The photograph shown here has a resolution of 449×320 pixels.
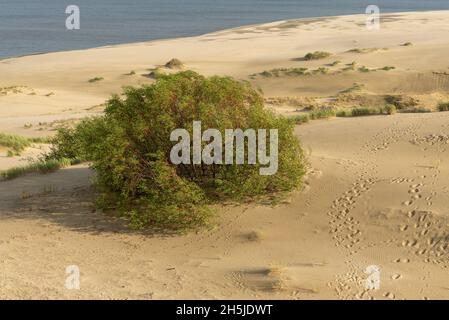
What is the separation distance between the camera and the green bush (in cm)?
1058

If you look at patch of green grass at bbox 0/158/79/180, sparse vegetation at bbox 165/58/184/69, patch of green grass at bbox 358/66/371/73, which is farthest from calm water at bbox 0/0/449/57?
patch of green grass at bbox 0/158/79/180

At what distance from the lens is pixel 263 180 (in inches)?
432

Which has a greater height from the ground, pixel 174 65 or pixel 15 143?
pixel 174 65

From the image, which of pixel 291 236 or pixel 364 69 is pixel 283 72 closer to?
pixel 364 69

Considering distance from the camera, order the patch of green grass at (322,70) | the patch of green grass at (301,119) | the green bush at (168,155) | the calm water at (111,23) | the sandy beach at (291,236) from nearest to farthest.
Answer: the sandy beach at (291,236)
the green bush at (168,155)
the patch of green grass at (301,119)
the patch of green grass at (322,70)
the calm water at (111,23)

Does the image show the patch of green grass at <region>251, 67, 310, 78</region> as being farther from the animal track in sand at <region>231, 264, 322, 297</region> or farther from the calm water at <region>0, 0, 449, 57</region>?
the animal track in sand at <region>231, 264, 322, 297</region>

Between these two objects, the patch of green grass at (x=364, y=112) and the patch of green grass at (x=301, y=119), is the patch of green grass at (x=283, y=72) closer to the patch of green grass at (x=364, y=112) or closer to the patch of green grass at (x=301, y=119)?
the patch of green grass at (x=364, y=112)

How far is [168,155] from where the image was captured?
11117 mm

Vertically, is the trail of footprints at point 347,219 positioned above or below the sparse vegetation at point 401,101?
above

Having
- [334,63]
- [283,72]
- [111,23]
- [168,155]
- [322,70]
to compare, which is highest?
[111,23]

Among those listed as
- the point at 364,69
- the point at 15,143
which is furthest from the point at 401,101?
the point at 15,143

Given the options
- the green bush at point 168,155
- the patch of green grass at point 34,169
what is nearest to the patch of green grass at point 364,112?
the green bush at point 168,155

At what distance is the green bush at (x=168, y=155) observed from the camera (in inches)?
416
